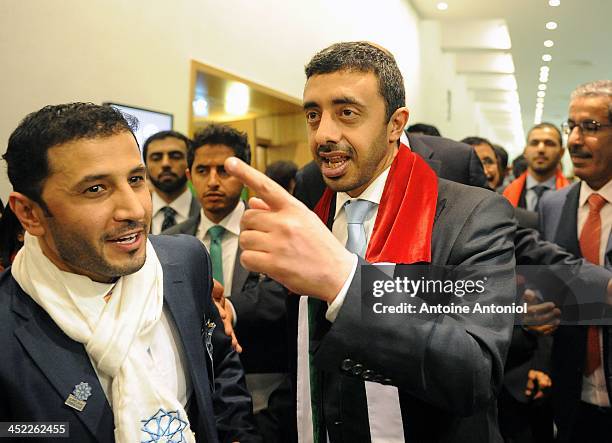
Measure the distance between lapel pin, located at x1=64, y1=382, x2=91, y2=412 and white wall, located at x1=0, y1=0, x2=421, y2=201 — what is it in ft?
5.66

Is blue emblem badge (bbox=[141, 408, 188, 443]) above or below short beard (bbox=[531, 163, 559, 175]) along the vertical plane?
below

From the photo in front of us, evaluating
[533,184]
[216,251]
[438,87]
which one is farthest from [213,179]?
[438,87]

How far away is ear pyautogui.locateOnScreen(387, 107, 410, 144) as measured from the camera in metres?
1.64

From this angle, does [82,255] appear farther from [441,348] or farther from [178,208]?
[178,208]

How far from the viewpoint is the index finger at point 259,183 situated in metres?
0.88

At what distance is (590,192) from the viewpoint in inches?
99.0

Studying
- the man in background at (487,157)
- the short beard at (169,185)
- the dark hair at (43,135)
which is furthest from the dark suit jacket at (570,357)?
the short beard at (169,185)

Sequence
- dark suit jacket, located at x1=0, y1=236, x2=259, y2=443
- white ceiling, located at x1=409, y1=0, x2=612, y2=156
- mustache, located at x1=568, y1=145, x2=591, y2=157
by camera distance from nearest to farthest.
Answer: dark suit jacket, located at x1=0, y1=236, x2=259, y2=443, mustache, located at x1=568, y1=145, x2=591, y2=157, white ceiling, located at x1=409, y1=0, x2=612, y2=156

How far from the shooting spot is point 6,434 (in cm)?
123

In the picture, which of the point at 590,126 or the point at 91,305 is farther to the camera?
the point at 590,126

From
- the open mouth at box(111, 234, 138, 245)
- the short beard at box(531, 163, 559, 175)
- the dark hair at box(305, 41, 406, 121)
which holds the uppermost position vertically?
the dark hair at box(305, 41, 406, 121)

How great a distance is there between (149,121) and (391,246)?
2757mm

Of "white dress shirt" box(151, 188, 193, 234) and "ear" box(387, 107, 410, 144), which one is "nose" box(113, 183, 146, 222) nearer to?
"ear" box(387, 107, 410, 144)

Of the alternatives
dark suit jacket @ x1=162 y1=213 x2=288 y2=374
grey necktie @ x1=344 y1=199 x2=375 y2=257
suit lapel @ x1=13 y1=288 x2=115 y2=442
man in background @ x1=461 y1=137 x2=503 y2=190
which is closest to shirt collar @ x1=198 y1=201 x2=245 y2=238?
dark suit jacket @ x1=162 y1=213 x2=288 y2=374
